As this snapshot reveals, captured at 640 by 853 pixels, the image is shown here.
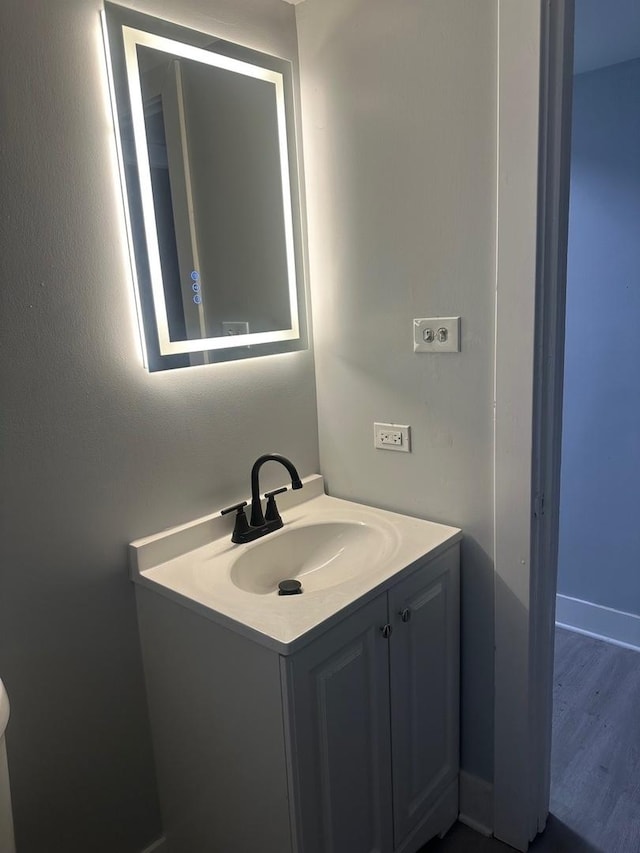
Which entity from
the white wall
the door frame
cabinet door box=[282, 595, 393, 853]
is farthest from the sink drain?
the door frame

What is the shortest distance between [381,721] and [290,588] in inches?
14.4

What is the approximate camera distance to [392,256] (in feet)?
5.28

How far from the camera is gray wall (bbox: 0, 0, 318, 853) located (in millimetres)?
1225

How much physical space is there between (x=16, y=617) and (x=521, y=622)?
117cm

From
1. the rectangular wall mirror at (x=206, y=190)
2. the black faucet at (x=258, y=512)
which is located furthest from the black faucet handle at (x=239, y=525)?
the rectangular wall mirror at (x=206, y=190)

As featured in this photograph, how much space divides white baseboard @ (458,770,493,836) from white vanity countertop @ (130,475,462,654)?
71 centimetres

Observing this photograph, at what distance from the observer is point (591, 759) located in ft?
6.22

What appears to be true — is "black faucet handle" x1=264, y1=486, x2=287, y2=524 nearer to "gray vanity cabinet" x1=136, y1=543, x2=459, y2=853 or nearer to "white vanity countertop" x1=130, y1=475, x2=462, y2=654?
"white vanity countertop" x1=130, y1=475, x2=462, y2=654

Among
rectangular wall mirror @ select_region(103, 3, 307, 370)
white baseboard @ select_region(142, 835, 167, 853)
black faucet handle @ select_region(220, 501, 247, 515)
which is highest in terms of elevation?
rectangular wall mirror @ select_region(103, 3, 307, 370)

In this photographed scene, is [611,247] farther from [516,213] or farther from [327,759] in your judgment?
[327,759]

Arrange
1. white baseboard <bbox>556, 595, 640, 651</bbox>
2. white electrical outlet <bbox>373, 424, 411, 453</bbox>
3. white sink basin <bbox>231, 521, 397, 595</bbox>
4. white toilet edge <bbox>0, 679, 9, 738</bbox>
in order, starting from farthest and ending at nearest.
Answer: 1. white baseboard <bbox>556, 595, 640, 651</bbox>
2. white electrical outlet <bbox>373, 424, 411, 453</bbox>
3. white sink basin <bbox>231, 521, 397, 595</bbox>
4. white toilet edge <bbox>0, 679, 9, 738</bbox>

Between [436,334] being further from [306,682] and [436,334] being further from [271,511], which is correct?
[306,682]

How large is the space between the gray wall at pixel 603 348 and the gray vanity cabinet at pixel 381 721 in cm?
113

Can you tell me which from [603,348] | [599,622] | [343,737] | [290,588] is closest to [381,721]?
[343,737]
